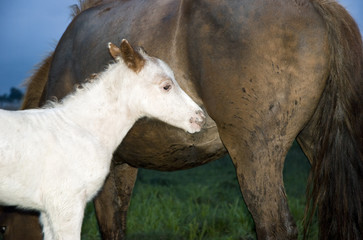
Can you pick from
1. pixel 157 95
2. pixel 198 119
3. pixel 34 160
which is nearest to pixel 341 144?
pixel 198 119

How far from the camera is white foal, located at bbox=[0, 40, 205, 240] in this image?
2643mm

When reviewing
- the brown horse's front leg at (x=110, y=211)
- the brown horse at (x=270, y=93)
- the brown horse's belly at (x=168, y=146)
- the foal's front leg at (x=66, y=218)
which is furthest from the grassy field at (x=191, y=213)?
the foal's front leg at (x=66, y=218)

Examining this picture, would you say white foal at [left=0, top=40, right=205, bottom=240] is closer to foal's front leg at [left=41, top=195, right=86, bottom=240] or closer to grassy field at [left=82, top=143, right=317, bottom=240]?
foal's front leg at [left=41, top=195, right=86, bottom=240]

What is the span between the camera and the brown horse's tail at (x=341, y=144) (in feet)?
11.1

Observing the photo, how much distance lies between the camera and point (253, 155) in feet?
Result: 10.5

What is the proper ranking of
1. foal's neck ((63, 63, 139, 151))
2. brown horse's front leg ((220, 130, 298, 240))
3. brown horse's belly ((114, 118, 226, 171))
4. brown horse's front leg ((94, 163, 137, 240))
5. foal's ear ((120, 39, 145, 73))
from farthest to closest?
brown horse's front leg ((94, 163, 137, 240)) → brown horse's belly ((114, 118, 226, 171)) → brown horse's front leg ((220, 130, 298, 240)) → foal's neck ((63, 63, 139, 151)) → foal's ear ((120, 39, 145, 73))

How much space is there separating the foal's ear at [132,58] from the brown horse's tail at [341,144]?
1.37m

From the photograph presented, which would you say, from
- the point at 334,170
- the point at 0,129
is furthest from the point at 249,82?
the point at 0,129

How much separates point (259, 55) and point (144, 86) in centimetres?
85

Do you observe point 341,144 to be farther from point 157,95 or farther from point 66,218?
point 66,218

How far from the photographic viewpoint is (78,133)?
2895 millimetres

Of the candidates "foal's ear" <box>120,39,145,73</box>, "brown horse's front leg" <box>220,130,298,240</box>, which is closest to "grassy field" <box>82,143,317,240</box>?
"brown horse's front leg" <box>220,130,298,240</box>

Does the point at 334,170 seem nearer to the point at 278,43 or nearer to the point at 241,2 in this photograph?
the point at 278,43

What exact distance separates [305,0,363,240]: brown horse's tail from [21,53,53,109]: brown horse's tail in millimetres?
2721
